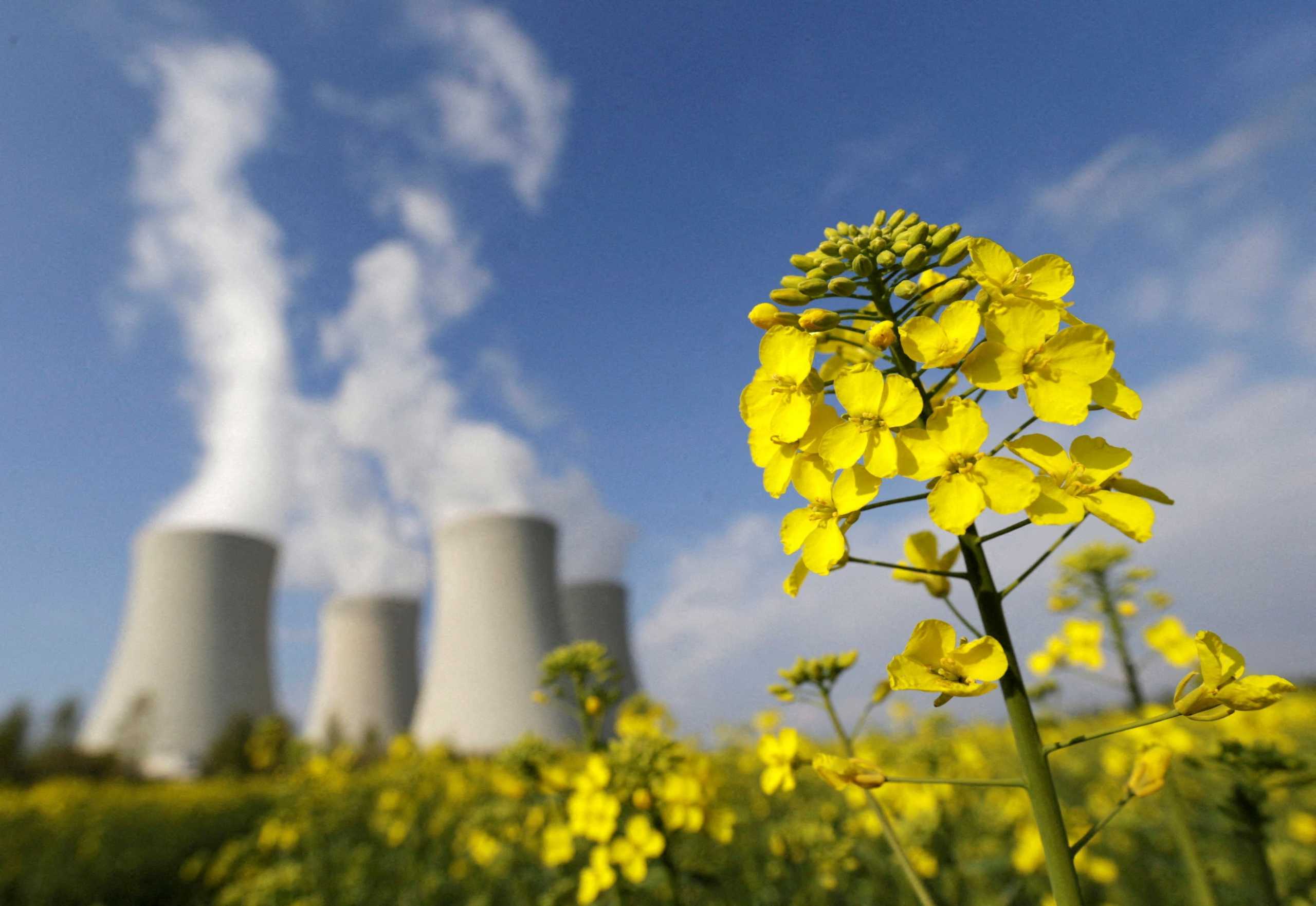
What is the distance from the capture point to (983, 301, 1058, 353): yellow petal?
89 cm

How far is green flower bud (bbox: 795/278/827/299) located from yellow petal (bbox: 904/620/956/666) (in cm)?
50

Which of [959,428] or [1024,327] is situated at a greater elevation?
[1024,327]

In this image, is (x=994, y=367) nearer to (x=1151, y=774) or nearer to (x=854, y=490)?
(x=854, y=490)

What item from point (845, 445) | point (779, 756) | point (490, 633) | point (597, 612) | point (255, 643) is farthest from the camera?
point (597, 612)

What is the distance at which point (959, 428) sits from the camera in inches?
33.6

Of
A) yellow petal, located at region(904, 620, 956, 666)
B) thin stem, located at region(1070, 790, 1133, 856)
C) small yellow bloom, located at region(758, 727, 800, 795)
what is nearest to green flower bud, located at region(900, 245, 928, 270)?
yellow petal, located at region(904, 620, 956, 666)

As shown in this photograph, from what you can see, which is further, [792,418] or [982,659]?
[792,418]

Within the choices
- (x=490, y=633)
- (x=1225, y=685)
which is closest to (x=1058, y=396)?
(x=1225, y=685)

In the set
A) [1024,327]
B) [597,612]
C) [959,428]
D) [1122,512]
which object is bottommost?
[1122,512]

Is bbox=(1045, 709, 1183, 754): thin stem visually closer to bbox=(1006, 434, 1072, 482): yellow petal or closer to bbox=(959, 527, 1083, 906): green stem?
bbox=(959, 527, 1083, 906): green stem

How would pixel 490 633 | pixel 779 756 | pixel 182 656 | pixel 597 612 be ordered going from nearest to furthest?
1. pixel 779 756
2. pixel 182 656
3. pixel 490 633
4. pixel 597 612

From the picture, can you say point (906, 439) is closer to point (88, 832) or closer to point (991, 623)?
point (991, 623)

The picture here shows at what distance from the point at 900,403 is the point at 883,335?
0.10 meters

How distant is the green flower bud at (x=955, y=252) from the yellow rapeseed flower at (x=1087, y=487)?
29cm
